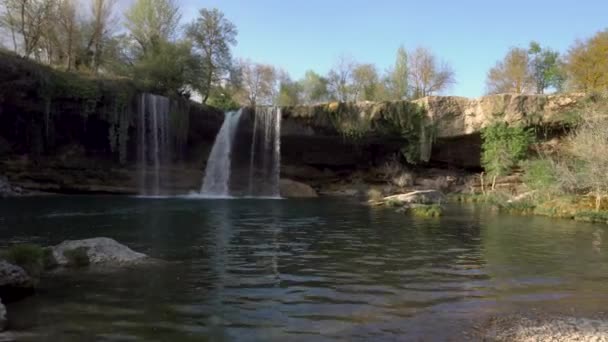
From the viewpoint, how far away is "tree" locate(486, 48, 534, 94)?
48.3m

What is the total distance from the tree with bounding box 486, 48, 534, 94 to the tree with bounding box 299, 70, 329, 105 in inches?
736

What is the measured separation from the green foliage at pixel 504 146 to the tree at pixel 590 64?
29.8ft

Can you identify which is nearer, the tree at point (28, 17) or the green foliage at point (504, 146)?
the green foliage at point (504, 146)

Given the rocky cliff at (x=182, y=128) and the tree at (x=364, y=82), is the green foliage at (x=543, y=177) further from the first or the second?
the tree at (x=364, y=82)

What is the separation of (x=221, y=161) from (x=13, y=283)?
28.3 metres

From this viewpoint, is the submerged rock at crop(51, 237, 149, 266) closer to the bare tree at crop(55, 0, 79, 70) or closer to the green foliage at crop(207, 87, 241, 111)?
the bare tree at crop(55, 0, 79, 70)

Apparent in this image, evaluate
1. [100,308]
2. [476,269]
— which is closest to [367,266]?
[476,269]

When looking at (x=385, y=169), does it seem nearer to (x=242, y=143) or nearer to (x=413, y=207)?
(x=242, y=143)

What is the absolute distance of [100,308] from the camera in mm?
6684

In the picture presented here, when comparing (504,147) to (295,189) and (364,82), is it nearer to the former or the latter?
(295,189)

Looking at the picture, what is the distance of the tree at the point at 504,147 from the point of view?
3086 centimetres

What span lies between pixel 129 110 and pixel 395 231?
73.6ft

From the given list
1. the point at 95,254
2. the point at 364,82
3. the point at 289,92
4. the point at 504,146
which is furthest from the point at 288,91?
the point at 95,254

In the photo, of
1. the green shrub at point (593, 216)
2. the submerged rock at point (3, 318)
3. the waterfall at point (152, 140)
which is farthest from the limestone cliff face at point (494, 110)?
the submerged rock at point (3, 318)
